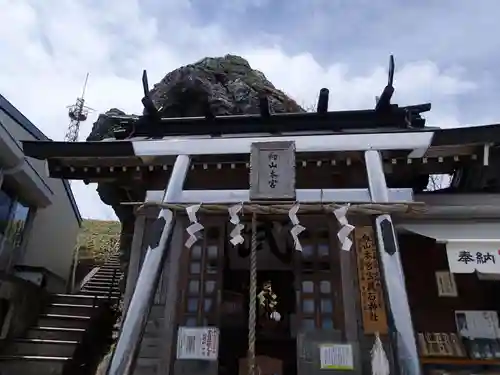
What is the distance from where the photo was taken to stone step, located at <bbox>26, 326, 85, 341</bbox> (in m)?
8.46

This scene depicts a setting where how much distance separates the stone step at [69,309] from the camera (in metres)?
9.45

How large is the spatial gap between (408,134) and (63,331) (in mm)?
8031

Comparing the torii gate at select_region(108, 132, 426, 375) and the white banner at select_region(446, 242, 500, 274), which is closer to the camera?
the torii gate at select_region(108, 132, 426, 375)

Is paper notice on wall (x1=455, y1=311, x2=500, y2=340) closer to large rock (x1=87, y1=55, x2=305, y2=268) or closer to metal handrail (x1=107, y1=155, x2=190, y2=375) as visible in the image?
metal handrail (x1=107, y1=155, x2=190, y2=375)

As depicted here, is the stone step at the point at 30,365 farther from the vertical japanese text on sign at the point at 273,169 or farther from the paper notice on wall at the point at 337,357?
the vertical japanese text on sign at the point at 273,169

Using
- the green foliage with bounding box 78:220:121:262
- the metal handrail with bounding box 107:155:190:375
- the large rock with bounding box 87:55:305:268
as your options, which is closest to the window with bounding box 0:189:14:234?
the large rock with bounding box 87:55:305:268

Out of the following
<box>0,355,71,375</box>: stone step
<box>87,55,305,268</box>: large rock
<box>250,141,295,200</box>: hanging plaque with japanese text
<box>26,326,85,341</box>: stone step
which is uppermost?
<box>87,55,305,268</box>: large rock

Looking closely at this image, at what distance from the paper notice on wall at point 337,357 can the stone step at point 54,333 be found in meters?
5.75

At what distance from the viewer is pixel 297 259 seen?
247 inches

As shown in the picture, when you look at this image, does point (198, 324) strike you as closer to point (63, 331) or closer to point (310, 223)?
point (310, 223)

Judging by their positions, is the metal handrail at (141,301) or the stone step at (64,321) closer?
the metal handrail at (141,301)

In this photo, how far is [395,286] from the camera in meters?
3.92

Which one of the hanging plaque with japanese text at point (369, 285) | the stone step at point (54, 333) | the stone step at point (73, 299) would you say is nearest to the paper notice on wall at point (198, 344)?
the hanging plaque with japanese text at point (369, 285)

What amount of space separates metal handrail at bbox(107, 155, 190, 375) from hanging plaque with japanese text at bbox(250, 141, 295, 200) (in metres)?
1.01
